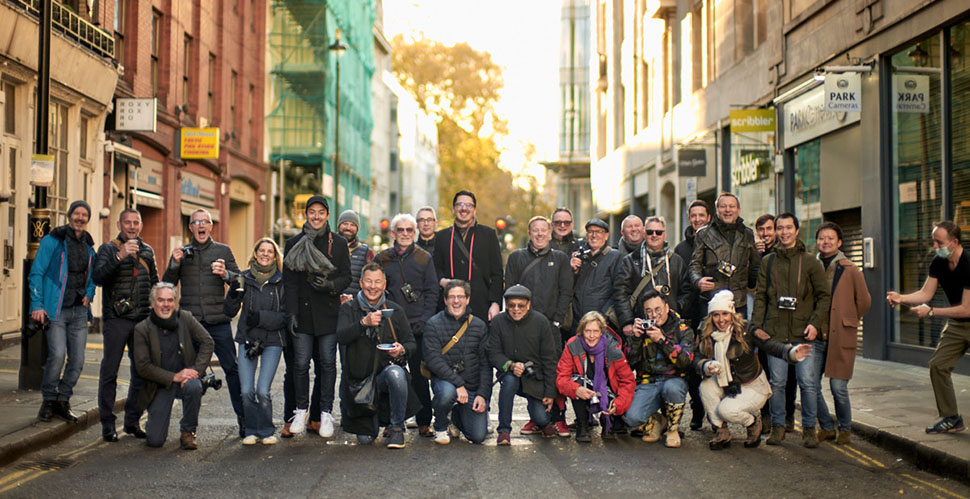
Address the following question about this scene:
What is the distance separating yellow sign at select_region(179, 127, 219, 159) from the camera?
26.8m

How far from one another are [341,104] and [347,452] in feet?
126

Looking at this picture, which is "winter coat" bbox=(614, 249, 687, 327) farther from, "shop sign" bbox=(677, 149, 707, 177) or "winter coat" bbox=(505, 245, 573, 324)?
"shop sign" bbox=(677, 149, 707, 177)

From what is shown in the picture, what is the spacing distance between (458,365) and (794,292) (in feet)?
9.66

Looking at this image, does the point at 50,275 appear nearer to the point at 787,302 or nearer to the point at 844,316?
the point at 787,302

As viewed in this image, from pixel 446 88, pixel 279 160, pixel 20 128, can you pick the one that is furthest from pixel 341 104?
pixel 20 128

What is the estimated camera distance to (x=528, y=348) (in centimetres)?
958

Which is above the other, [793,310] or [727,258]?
[727,258]

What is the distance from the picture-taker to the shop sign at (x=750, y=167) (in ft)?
71.3

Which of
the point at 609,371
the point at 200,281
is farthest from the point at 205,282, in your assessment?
the point at 609,371

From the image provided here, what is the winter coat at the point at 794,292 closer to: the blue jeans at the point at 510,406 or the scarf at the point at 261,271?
the blue jeans at the point at 510,406

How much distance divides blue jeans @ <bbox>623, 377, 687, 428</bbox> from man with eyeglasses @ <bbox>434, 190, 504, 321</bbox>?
1.79m

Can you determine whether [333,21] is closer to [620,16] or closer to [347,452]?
[620,16]

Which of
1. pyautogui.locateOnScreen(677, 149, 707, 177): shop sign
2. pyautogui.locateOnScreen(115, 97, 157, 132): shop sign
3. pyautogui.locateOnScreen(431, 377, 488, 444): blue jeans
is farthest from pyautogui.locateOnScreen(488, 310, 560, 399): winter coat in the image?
pyautogui.locateOnScreen(677, 149, 707, 177): shop sign

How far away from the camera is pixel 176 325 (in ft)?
30.1
